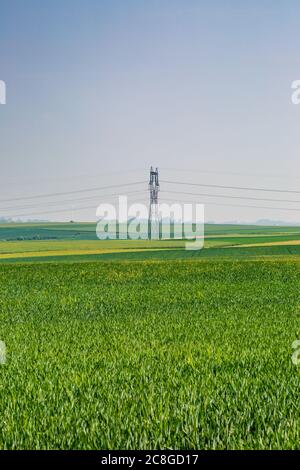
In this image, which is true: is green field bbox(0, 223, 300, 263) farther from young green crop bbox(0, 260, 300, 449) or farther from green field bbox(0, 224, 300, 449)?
young green crop bbox(0, 260, 300, 449)

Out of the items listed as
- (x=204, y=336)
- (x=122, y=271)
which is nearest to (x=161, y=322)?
(x=204, y=336)

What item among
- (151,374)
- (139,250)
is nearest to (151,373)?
(151,374)

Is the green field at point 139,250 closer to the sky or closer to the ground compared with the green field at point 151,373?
closer to the ground

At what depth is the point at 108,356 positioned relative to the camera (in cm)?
1266

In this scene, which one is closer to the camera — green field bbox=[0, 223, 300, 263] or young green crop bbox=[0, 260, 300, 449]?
young green crop bbox=[0, 260, 300, 449]

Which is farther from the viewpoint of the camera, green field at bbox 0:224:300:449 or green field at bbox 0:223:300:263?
green field at bbox 0:223:300:263

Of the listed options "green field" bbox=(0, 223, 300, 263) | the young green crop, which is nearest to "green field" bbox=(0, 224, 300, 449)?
the young green crop

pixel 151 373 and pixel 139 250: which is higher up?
pixel 151 373

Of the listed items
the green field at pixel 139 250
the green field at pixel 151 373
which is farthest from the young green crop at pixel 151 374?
the green field at pixel 139 250

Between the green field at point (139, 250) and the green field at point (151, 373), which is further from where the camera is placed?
the green field at point (139, 250)

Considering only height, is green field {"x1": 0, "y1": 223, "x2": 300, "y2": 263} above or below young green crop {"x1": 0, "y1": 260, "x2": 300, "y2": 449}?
below

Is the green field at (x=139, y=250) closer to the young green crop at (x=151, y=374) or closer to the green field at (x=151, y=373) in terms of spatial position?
the green field at (x=151, y=373)

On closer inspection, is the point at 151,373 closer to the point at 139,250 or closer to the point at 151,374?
the point at 151,374

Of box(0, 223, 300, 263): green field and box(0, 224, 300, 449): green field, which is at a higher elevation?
box(0, 224, 300, 449): green field
